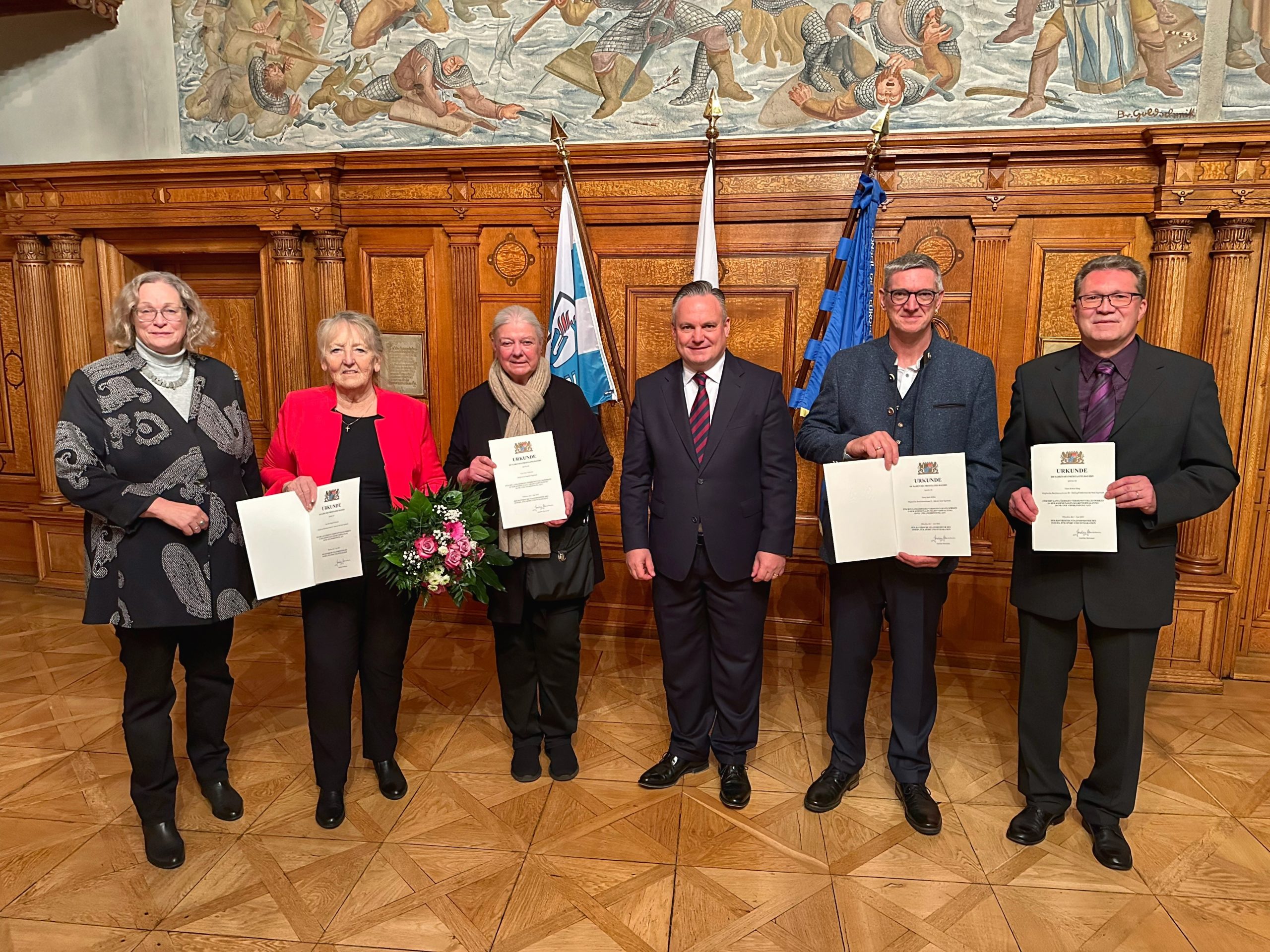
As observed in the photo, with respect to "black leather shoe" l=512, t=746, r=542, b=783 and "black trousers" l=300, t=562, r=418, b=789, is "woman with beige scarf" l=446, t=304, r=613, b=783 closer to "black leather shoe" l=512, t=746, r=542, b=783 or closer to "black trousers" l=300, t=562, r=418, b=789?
"black leather shoe" l=512, t=746, r=542, b=783

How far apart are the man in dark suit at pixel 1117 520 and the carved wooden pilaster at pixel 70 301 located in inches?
238

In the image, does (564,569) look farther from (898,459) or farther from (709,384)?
(898,459)

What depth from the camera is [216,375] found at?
2.74 meters

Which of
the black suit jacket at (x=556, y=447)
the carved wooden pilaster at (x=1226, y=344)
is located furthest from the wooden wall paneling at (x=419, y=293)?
the carved wooden pilaster at (x=1226, y=344)

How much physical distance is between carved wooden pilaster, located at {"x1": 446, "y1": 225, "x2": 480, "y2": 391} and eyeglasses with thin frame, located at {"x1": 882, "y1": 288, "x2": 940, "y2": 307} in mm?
2886

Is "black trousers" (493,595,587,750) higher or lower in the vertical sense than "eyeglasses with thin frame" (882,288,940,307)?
lower

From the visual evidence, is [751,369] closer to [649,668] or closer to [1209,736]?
[649,668]

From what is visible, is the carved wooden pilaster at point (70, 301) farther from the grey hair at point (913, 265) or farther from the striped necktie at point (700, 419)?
the grey hair at point (913, 265)

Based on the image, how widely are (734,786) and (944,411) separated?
5.50 ft

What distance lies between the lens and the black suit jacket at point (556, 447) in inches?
119

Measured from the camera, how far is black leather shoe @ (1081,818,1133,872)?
271 cm

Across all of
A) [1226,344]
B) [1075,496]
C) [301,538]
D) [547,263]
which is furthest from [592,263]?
[1226,344]

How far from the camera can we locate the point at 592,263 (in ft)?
14.8
